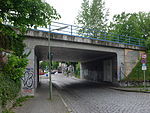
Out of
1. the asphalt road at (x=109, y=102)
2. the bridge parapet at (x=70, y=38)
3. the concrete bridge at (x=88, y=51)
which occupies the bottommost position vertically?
the asphalt road at (x=109, y=102)

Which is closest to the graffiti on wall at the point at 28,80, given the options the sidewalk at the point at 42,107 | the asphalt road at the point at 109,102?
the sidewalk at the point at 42,107

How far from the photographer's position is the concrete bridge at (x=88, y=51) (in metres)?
14.3

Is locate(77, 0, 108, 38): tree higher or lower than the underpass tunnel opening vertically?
higher

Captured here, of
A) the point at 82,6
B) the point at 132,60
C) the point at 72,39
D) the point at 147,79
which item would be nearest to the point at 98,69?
the point at 132,60

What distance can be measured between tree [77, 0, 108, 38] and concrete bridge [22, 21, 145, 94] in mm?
10839

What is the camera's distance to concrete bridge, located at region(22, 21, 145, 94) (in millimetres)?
14328

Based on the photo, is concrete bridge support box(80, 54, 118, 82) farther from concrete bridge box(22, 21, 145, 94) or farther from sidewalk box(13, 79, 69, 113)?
sidewalk box(13, 79, 69, 113)

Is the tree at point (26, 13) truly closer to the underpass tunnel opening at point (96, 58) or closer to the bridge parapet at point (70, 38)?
the bridge parapet at point (70, 38)

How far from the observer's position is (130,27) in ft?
94.7

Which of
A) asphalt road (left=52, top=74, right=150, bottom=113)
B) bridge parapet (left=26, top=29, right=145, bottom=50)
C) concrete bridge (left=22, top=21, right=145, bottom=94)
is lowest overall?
asphalt road (left=52, top=74, right=150, bottom=113)

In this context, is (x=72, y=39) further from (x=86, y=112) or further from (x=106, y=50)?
(x=86, y=112)

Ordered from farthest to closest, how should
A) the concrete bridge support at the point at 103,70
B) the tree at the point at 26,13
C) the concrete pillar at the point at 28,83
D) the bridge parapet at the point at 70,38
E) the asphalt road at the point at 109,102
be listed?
the concrete bridge support at the point at 103,70 → the bridge parapet at the point at 70,38 → the concrete pillar at the point at 28,83 → the asphalt road at the point at 109,102 → the tree at the point at 26,13

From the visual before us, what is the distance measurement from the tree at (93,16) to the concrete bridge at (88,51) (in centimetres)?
1084

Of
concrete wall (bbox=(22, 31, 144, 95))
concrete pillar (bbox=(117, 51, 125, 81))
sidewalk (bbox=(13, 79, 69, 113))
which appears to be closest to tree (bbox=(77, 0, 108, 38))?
concrete wall (bbox=(22, 31, 144, 95))
